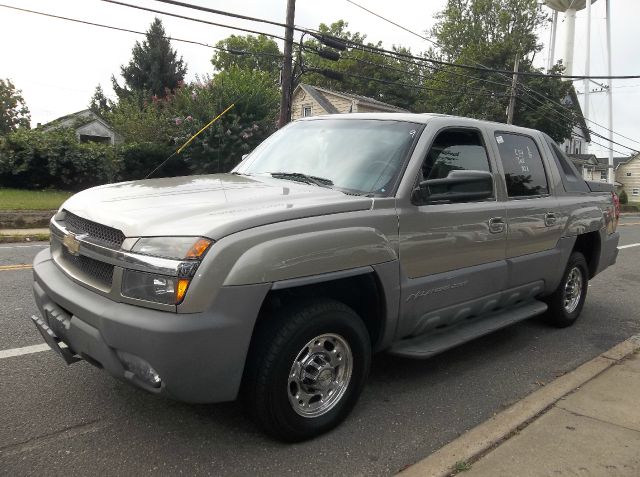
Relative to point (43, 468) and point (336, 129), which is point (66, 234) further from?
point (336, 129)

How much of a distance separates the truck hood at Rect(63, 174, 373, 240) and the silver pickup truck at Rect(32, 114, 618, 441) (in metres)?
0.01

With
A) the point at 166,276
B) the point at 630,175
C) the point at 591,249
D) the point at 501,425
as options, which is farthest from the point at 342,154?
the point at 630,175

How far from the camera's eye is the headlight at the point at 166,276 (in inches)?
103

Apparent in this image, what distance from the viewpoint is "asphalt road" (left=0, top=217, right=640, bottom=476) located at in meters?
2.92

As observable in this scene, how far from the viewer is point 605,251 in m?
6.15

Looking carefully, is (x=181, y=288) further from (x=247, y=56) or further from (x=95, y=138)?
(x=247, y=56)

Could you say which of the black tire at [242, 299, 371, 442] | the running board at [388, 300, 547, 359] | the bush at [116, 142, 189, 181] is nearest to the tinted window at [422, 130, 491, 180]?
the running board at [388, 300, 547, 359]

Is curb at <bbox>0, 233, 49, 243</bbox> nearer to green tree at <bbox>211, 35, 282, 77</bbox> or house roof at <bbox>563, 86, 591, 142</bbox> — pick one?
house roof at <bbox>563, 86, 591, 142</bbox>

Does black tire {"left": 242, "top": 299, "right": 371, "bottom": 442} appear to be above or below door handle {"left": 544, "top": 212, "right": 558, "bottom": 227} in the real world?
below

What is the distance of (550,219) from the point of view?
502 cm

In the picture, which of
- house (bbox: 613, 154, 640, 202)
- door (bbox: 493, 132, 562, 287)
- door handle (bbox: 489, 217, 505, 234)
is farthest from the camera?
house (bbox: 613, 154, 640, 202)

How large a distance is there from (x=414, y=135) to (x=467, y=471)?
2180 mm

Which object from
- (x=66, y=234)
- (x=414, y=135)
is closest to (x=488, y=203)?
(x=414, y=135)

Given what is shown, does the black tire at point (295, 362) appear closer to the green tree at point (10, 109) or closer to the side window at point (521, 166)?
the side window at point (521, 166)
